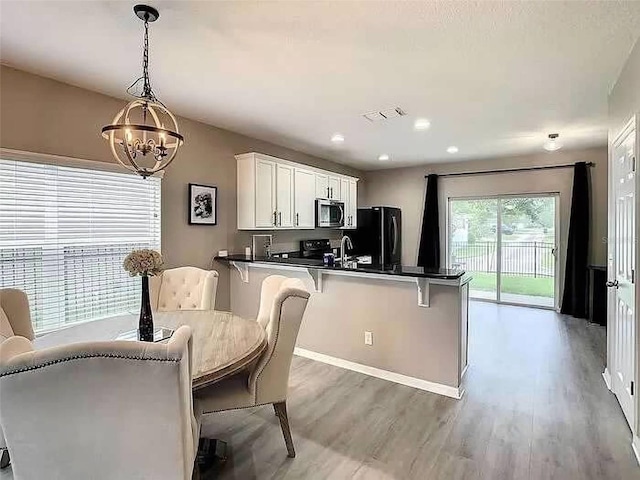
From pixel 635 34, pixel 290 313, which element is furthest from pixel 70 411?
pixel 635 34

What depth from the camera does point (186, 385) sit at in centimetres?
131

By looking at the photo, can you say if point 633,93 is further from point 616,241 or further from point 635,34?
Result: point 616,241

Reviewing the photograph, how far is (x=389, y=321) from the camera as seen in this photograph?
3.36 meters

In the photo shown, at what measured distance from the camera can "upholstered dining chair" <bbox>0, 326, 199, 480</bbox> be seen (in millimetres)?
1102

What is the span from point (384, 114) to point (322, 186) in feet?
6.23

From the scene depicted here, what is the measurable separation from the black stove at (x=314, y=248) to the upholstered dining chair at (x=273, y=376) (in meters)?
3.55

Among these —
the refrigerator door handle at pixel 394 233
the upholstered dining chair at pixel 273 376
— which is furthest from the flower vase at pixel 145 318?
the refrigerator door handle at pixel 394 233

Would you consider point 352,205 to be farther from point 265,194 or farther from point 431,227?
point 265,194

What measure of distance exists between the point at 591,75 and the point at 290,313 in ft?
9.53

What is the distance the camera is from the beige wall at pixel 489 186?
18.2ft

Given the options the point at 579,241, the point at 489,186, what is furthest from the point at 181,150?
the point at 579,241

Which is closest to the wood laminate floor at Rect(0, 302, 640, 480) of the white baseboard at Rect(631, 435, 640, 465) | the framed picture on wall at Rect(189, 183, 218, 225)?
the white baseboard at Rect(631, 435, 640, 465)

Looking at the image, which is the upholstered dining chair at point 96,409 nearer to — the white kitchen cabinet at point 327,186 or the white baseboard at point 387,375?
the white baseboard at point 387,375

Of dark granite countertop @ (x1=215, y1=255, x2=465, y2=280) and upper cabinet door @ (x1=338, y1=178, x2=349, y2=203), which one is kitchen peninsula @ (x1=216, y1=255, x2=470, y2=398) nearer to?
dark granite countertop @ (x1=215, y1=255, x2=465, y2=280)
